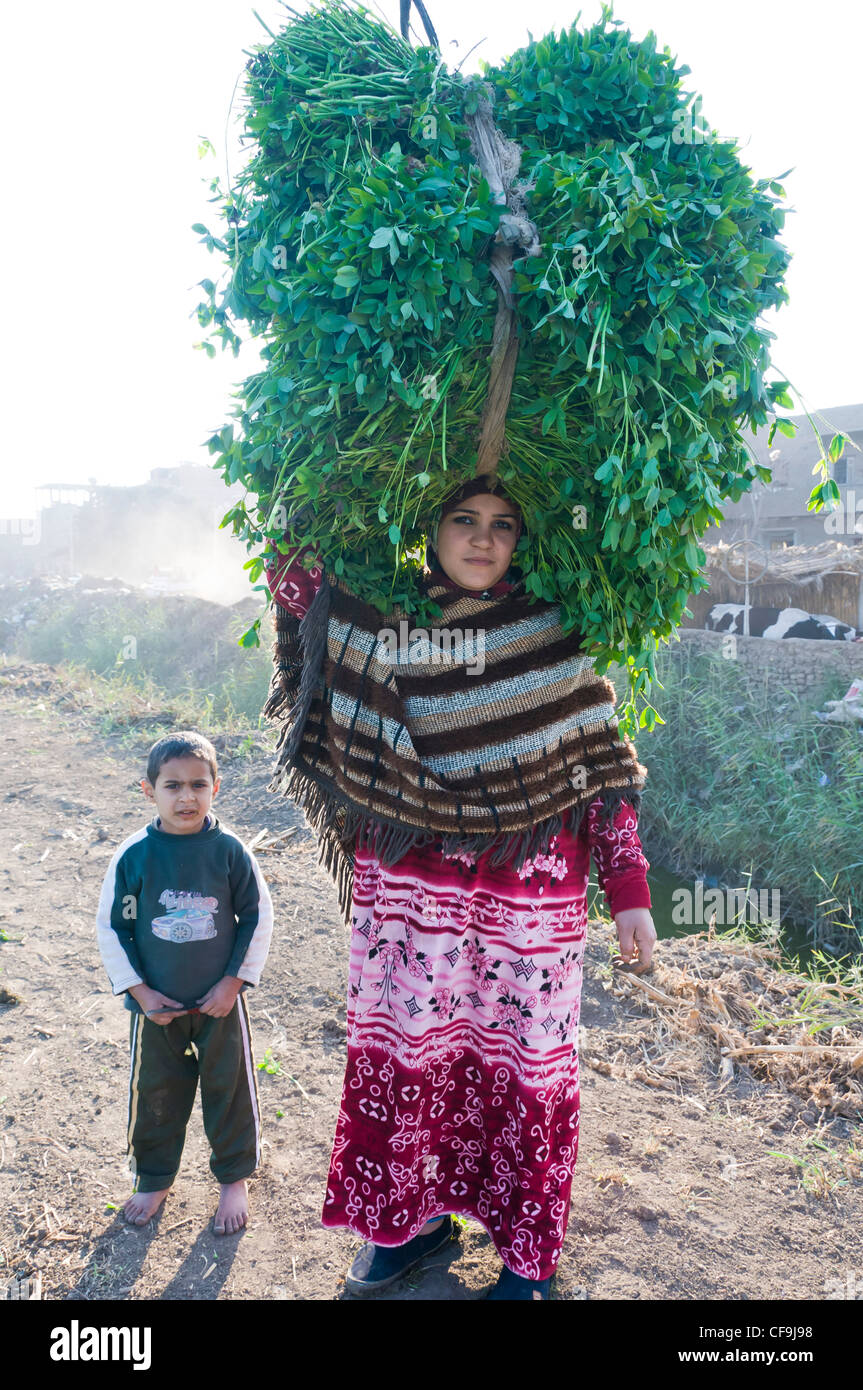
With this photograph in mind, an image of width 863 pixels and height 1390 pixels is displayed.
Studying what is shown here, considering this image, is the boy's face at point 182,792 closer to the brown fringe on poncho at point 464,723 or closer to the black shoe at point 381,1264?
the brown fringe on poncho at point 464,723

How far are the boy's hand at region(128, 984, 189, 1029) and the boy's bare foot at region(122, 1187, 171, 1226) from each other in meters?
0.52

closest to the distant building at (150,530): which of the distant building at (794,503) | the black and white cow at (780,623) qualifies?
the distant building at (794,503)

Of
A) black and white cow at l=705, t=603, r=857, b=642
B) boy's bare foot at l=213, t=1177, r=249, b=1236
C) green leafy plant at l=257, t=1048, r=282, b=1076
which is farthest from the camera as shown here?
black and white cow at l=705, t=603, r=857, b=642

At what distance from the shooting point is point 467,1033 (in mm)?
1959

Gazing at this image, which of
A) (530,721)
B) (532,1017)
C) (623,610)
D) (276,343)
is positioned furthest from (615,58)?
(532,1017)

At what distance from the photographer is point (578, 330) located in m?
1.43

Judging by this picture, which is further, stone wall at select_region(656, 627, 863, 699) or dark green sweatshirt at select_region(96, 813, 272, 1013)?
stone wall at select_region(656, 627, 863, 699)

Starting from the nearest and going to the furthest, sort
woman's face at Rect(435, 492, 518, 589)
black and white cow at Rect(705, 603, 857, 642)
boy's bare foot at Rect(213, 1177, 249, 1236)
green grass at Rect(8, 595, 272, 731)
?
woman's face at Rect(435, 492, 518, 589)
boy's bare foot at Rect(213, 1177, 249, 1236)
black and white cow at Rect(705, 603, 857, 642)
green grass at Rect(8, 595, 272, 731)

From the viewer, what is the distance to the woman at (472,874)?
182 cm

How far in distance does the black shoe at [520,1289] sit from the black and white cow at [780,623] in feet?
24.5

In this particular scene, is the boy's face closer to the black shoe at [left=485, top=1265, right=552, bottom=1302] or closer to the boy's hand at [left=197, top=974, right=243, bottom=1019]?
the boy's hand at [left=197, top=974, right=243, bottom=1019]

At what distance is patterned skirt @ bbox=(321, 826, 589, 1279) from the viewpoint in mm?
1846

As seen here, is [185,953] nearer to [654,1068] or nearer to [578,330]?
[578,330]

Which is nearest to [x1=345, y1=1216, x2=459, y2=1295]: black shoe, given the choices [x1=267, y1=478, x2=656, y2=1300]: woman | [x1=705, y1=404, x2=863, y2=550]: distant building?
[x1=267, y1=478, x2=656, y2=1300]: woman
